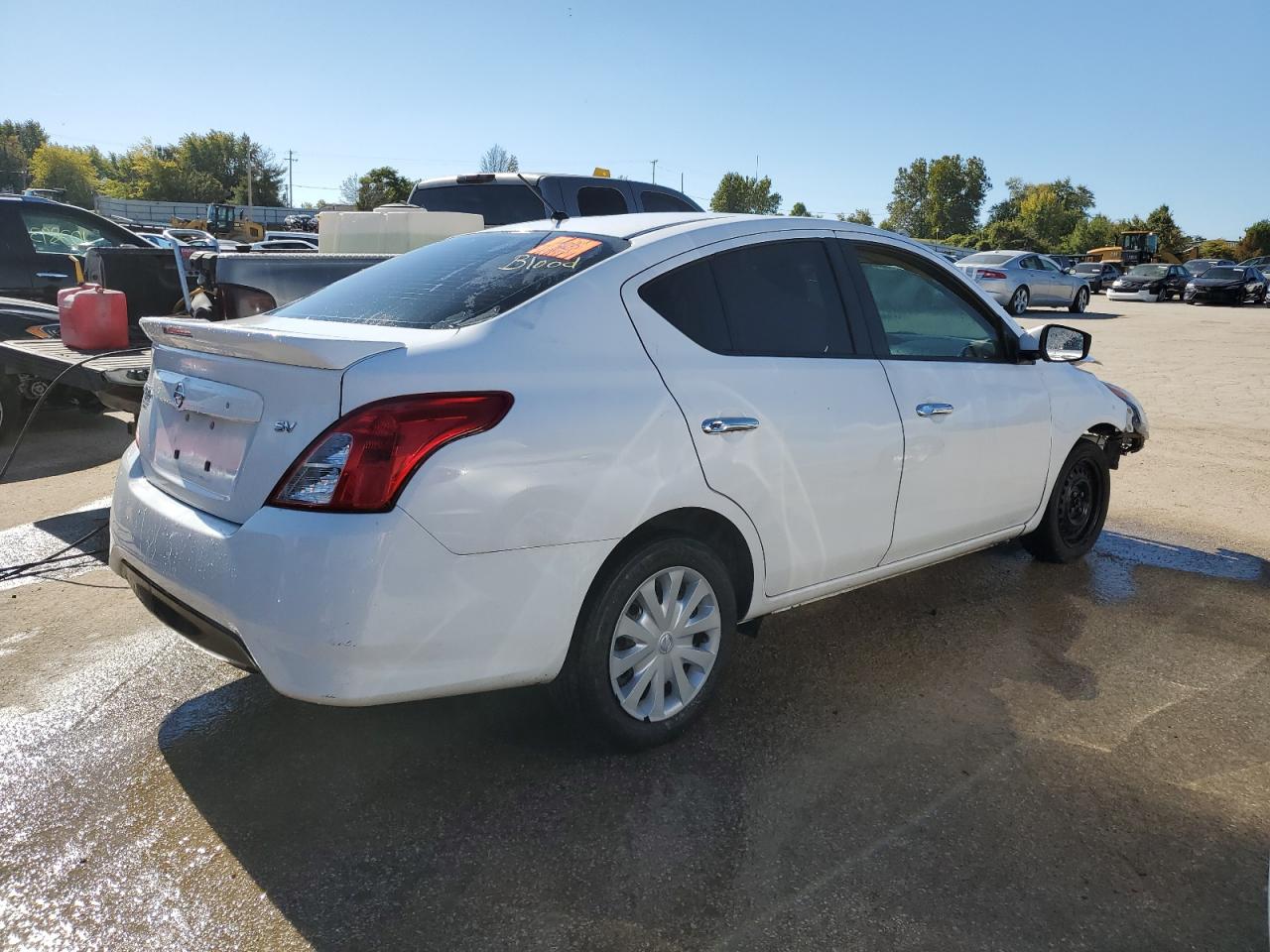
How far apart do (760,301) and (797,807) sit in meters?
1.66

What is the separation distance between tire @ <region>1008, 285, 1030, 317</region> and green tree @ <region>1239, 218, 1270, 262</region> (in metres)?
53.0

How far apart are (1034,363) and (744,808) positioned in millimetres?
2739

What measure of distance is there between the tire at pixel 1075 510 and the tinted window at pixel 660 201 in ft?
16.7

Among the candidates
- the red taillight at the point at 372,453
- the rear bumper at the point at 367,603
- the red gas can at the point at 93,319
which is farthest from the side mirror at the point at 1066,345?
the red gas can at the point at 93,319

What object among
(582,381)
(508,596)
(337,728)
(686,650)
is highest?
(582,381)

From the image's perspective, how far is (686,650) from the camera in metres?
3.17

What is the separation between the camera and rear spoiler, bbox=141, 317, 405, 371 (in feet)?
8.45

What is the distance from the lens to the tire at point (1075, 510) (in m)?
4.92

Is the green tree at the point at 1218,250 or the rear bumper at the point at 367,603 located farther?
the green tree at the point at 1218,250

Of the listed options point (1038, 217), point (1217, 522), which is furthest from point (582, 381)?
point (1038, 217)

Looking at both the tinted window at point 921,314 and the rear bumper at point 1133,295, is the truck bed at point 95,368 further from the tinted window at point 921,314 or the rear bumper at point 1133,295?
the rear bumper at point 1133,295

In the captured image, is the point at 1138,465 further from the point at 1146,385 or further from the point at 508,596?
the point at 508,596

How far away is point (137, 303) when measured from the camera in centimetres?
704

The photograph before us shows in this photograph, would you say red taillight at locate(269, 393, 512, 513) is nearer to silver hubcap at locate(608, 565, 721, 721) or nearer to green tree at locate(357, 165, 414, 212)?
silver hubcap at locate(608, 565, 721, 721)
